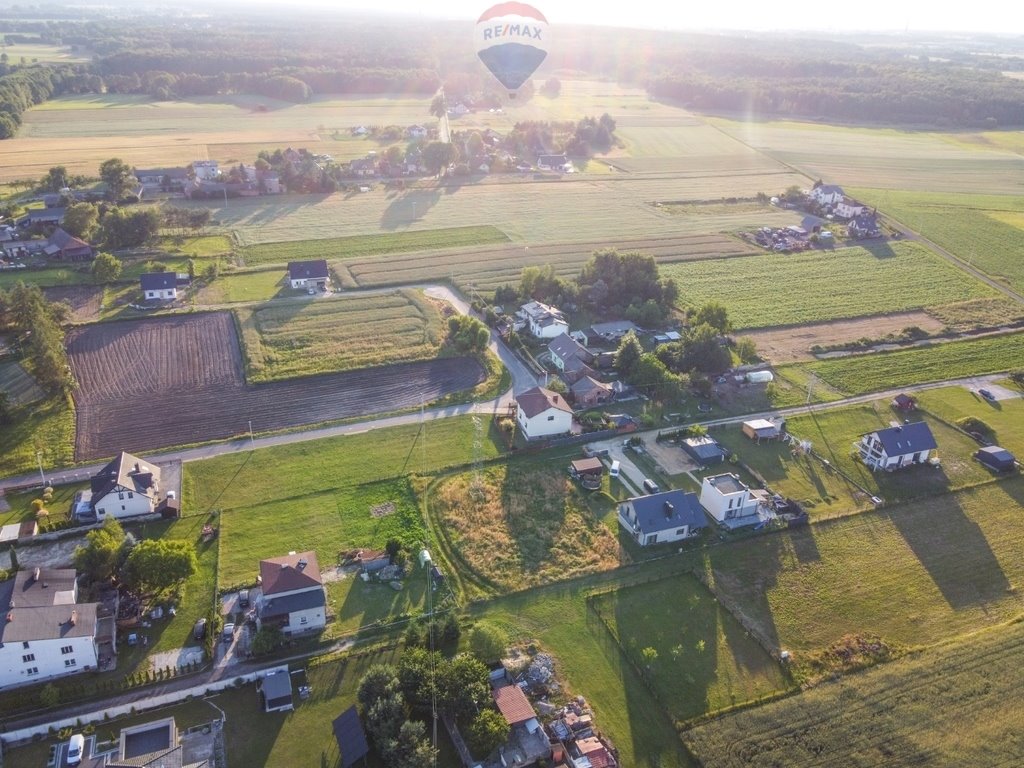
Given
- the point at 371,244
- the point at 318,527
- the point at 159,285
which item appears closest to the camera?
the point at 318,527

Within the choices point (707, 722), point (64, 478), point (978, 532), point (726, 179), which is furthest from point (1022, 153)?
point (64, 478)

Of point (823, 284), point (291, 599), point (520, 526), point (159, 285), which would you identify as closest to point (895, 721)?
point (520, 526)

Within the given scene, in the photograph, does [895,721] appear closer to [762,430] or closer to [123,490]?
[762,430]

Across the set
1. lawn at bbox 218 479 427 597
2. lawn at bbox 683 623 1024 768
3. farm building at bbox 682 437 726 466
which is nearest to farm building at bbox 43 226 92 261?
lawn at bbox 218 479 427 597

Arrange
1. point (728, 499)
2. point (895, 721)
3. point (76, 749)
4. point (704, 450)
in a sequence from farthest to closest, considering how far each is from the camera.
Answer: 1. point (704, 450)
2. point (728, 499)
3. point (895, 721)
4. point (76, 749)

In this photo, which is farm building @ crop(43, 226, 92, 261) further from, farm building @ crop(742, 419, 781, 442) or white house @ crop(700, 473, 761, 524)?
farm building @ crop(742, 419, 781, 442)

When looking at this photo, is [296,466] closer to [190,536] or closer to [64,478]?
[190,536]
